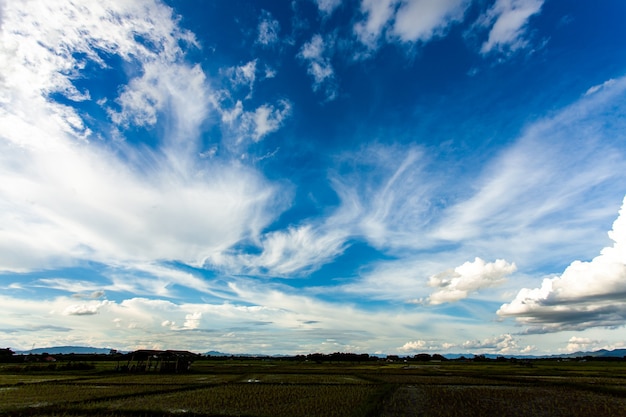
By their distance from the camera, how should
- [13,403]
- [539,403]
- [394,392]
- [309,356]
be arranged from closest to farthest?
[13,403]
[539,403]
[394,392]
[309,356]

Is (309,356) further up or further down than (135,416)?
further up

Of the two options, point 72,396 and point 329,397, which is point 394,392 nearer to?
point 329,397

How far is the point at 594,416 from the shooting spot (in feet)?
56.0

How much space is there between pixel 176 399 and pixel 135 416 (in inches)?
236

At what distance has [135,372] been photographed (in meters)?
48.8

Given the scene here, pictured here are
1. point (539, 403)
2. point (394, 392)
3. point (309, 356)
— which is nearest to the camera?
point (539, 403)

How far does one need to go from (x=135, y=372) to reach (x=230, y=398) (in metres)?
34.2

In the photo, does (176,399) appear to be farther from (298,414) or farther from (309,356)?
(309,356)

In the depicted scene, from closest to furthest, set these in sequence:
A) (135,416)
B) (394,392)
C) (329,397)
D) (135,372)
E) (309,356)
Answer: (135,416) < (329,397) < (394,392) < (135,372) < (309,356)

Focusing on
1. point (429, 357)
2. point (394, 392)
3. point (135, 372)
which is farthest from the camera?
point (429, 357)

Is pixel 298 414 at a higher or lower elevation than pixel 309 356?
lower

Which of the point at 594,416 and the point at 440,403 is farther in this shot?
the point at 440,403

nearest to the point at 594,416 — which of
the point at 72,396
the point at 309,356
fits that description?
the point at 72,396

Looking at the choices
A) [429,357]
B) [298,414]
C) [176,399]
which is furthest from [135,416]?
[429,357]
